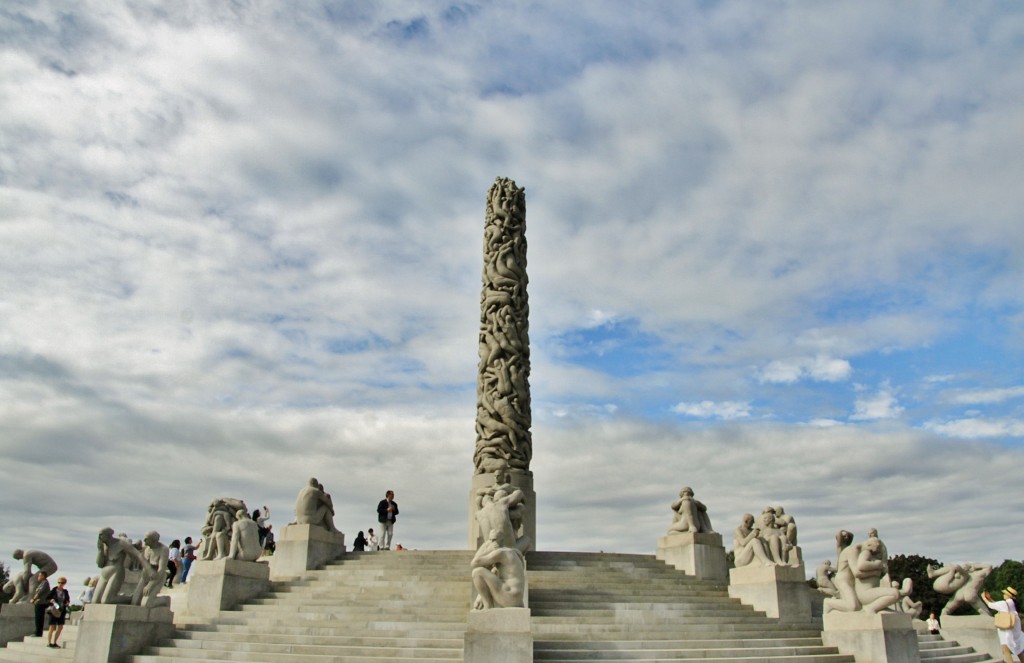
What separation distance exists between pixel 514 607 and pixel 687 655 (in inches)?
123

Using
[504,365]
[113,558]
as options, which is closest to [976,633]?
[504,365]

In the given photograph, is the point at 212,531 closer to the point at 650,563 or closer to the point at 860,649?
the point at 650,563

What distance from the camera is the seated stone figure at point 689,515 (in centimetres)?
1855

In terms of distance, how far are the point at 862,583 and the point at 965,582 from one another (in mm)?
3957

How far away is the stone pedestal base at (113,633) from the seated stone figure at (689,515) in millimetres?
11284

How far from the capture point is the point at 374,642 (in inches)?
505

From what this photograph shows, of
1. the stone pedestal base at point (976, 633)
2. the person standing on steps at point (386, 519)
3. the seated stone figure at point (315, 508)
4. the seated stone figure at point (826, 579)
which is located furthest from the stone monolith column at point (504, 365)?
the stone pedestal base at point (976, 633)

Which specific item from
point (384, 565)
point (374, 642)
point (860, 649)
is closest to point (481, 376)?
point (384, 565)

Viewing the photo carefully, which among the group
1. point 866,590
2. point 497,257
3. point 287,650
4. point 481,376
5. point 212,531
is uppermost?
point 497,257

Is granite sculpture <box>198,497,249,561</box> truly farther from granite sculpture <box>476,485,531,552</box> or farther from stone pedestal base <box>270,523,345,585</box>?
granite sculpture <box>476,485,531,552</box>

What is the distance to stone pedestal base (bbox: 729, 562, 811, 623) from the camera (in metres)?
Result: 15.5

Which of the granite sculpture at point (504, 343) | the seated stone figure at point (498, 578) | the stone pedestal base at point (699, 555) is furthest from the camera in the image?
the granite sculpture at point (504, 343)

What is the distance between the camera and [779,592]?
15.5 meters

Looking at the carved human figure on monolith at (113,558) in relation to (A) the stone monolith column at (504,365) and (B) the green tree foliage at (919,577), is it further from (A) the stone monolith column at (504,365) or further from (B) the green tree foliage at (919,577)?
(B) the green tree foliage at (919,577)
